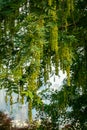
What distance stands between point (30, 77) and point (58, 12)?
2.03 metres

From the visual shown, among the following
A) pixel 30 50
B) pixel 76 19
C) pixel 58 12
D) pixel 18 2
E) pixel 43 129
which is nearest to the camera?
pixel 30 50

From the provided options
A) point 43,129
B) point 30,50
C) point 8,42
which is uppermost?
point 8,42

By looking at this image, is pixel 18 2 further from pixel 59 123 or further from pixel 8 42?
pixel 59 123

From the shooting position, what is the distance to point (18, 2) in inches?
254

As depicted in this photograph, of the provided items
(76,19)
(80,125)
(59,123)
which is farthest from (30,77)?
(59,123)

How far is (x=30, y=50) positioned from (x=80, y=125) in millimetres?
6981

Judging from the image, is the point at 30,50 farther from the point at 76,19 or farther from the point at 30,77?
the point at 76,19

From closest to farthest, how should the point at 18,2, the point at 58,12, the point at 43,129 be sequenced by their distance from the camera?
the point at 18,2, the point at 58,12, the point at 43,129

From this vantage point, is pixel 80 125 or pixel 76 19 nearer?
pixel 76 19

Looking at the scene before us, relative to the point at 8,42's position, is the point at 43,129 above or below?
below

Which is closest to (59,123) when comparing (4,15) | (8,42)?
(8,42)

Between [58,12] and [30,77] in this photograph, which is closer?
[30,77]

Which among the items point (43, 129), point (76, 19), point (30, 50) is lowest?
point (43, 129)

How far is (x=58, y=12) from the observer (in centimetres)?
747
